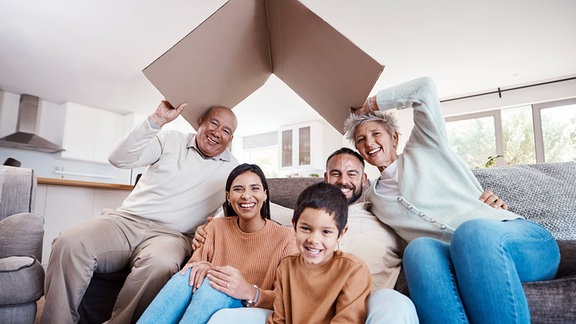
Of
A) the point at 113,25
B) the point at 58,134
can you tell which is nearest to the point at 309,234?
the point at 113,25

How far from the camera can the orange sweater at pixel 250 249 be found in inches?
44.6

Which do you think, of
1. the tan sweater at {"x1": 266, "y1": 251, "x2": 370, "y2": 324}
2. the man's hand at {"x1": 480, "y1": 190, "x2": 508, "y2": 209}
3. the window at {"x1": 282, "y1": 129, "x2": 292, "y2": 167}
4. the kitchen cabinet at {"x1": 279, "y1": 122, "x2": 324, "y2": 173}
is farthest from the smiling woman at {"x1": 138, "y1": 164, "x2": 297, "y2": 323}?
the window at {"x1": 282, "y1": 129, "x2": 292, "y2": 167}

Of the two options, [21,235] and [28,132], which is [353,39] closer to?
[21,235]

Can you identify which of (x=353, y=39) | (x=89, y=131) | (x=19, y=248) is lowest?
(x=19, y=248)

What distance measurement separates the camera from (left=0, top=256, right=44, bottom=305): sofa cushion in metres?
1.38

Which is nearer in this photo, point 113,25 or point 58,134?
point 113,25

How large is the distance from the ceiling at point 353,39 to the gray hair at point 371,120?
5.33 ft

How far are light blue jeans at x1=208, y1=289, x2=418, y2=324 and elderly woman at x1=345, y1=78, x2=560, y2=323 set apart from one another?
9 centimetres

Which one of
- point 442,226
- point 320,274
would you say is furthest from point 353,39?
point 320,274

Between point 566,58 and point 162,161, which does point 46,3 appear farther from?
point 566,58

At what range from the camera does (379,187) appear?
4.39 feet

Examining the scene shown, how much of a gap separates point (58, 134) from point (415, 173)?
6043 millimetres

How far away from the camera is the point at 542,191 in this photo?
1307 millimetres

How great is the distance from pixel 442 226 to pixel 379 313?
42 cm
